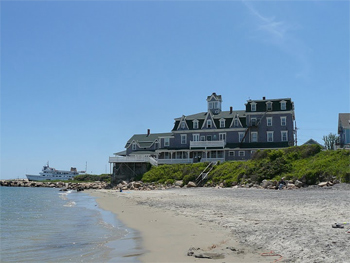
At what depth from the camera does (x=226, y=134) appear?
58.3m

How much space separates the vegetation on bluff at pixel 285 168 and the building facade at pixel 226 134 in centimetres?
888

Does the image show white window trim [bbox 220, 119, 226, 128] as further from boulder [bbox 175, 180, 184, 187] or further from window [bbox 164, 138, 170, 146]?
boulder [bbox 175, 180, 184, 187]

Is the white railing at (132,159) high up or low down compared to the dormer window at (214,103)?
down

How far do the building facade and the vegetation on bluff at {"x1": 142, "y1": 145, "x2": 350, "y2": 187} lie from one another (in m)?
8.88

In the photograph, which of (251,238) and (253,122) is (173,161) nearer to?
(253,122)

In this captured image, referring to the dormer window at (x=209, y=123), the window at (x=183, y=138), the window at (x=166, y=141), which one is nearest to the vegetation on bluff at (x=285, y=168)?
the window at (x=183, y=138)

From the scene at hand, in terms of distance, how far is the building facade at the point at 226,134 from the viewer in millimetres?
54906

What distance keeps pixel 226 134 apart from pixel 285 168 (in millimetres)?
24156

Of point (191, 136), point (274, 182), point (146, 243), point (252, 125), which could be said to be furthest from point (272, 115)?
point (146, 243)

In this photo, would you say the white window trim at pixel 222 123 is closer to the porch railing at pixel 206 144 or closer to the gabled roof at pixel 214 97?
the porch railing at pixel 206 144

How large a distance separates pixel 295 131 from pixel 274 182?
28.2 metres

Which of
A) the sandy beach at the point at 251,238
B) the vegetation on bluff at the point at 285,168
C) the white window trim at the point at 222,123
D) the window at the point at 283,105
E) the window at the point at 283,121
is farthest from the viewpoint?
the white window trim at the point at 222,123

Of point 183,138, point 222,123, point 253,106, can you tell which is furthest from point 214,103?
point 253,106

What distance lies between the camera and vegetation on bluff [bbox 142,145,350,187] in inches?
1157
